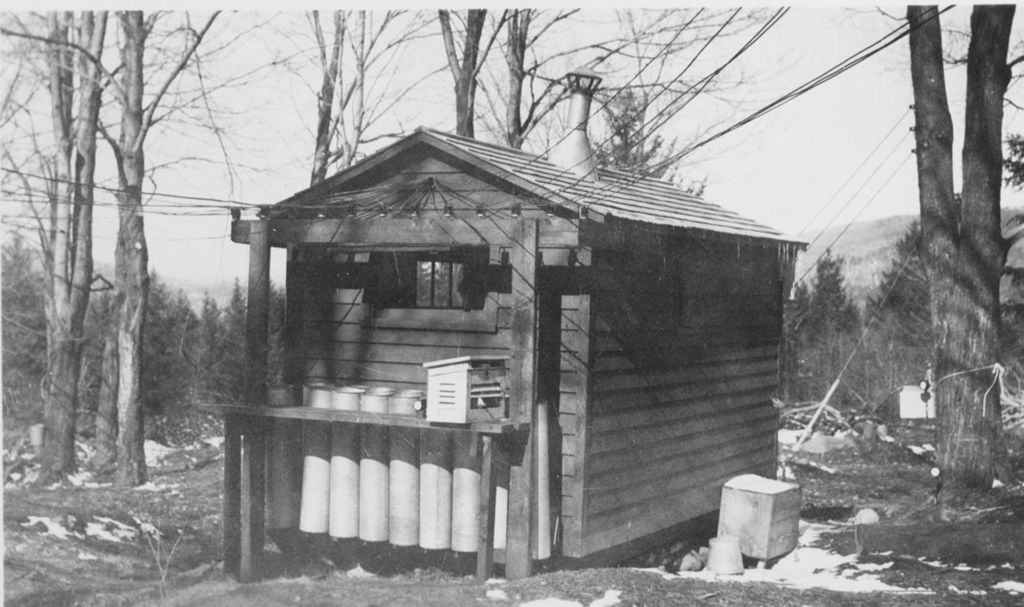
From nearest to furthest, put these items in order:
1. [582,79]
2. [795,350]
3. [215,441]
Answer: [582,79], [215,441], [795,350]

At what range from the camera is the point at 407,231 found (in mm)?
9102

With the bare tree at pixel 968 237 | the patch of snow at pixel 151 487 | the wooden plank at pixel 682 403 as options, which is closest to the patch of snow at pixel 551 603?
the wooden plank at pixel 682 403

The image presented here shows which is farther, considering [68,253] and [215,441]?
[215,441]

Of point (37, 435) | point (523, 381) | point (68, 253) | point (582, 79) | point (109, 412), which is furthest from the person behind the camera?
point (68, 253)

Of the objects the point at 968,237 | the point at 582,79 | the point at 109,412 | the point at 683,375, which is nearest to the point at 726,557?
the point at 683,375

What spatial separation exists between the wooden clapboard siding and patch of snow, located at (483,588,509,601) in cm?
153

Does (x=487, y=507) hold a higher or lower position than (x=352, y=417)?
lower

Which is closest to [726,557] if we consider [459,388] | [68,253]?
[459,388]

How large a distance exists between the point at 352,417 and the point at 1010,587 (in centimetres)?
599

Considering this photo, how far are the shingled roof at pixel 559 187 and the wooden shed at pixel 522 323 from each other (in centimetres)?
3

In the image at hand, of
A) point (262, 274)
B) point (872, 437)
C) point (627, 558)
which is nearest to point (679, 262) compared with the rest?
point (627, 558)

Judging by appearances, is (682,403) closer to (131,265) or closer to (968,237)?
(968,237)

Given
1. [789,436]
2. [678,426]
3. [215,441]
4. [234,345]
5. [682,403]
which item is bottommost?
[215,441]

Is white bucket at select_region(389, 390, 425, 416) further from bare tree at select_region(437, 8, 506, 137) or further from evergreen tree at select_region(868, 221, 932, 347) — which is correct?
evergreen tree at select_region(868, 221, 932, 347)
